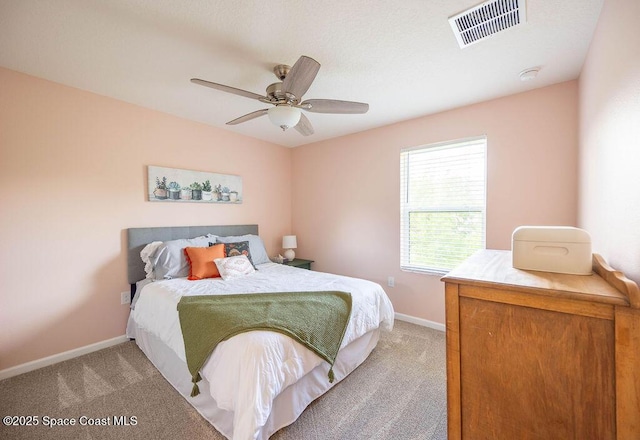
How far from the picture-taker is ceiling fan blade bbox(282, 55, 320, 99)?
1.48 m

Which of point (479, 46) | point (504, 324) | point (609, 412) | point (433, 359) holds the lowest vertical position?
point (433, 359)

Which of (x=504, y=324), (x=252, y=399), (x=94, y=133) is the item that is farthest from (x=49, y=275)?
(x=504, y=324)

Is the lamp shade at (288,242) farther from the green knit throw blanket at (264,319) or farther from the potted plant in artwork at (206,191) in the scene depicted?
the green knit throw blanket at (264,319)

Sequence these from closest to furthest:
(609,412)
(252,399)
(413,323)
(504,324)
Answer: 1. (609,412)
2. (504,324)
3. (252,399)
4. (413,323)

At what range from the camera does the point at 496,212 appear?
261 cm

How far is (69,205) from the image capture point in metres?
2.39

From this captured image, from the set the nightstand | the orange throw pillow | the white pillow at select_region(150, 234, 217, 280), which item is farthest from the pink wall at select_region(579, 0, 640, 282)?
the white pillow at select_region(150, 234, 217, 280)

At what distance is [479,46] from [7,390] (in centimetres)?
424

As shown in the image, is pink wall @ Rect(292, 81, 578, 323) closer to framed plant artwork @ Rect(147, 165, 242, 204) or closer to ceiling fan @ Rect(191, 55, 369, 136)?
framed plant artwork @ Rect(147, 165, 242, 204)

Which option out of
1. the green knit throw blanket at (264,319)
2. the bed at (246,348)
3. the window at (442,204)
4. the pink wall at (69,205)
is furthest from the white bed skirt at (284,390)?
the window at (442,204)

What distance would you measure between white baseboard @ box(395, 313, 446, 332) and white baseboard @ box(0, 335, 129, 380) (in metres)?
3.07

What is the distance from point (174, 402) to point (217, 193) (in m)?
2.32

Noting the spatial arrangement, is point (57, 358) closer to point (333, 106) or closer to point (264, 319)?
A: point (264, 319)

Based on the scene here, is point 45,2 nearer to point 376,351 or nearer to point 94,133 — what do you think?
point 94,133
